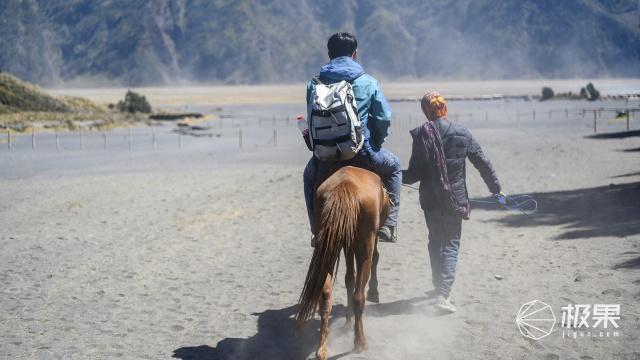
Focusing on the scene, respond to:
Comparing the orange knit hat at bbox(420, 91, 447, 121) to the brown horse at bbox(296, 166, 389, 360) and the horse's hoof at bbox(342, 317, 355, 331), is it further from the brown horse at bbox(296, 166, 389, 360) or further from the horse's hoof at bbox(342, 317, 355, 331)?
the horse's hoof at bbox(342, 317, 355, 331)

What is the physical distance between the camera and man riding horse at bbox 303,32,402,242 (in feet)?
21.8

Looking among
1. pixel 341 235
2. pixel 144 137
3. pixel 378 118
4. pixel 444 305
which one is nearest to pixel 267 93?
pixel 144 137

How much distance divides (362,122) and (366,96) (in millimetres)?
229

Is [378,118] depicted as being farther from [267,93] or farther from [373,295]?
[267,93]

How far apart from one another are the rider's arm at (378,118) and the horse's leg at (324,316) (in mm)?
1360

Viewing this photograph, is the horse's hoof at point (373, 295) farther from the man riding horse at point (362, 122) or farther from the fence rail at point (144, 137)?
the fence rail at point (144, 137)

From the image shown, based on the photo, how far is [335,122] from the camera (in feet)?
20.8

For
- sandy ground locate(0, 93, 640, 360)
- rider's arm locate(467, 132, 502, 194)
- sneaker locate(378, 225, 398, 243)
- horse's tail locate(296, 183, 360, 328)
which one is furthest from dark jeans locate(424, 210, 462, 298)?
horse's tail locate(296, 183, 360, 328)

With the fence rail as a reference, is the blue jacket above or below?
above

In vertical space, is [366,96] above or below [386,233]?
above

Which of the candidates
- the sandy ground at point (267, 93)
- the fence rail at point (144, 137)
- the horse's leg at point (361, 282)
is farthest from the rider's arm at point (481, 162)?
the sandy ground at point (267, 93)

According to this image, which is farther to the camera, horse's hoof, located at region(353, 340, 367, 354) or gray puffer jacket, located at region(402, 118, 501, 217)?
gray puffer jacket, located at region(402, 118, 501, 217)

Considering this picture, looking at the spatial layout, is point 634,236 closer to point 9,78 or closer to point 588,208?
point 588,208

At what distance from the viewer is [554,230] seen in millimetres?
11688
